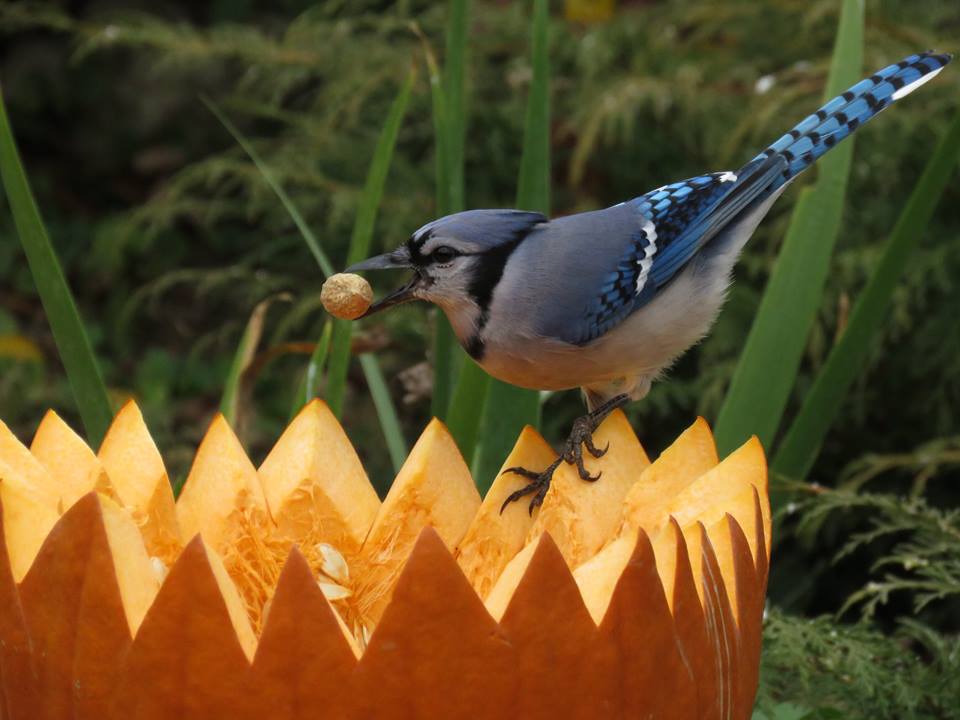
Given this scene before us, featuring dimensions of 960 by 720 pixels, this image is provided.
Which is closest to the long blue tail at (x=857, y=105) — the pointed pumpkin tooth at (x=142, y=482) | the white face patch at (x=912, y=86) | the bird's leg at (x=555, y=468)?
the white face patch at (x=912, y=86)

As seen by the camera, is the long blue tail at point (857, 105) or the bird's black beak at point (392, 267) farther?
the long blue tail at point (857, 105)

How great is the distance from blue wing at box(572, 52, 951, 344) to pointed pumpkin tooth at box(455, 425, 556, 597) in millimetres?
237

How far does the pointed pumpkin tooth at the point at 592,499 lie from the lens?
121cm

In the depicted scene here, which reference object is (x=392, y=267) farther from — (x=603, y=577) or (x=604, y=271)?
(x=603, y=577)

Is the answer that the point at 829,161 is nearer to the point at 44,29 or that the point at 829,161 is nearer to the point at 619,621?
the point at 619,621

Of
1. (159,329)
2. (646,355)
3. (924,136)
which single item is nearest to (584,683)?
(646,355)

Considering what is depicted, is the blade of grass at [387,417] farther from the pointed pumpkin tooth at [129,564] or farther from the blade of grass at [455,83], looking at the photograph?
the pointed pumpkin tooth at [129,564]

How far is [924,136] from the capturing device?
2326 millimetres

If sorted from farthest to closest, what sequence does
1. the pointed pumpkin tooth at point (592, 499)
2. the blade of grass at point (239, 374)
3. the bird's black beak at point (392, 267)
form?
1. the blade of grass at point (239, 374)
2. the bird's black beak at point (392, 267)
3. the pointed pumpkin tooth at point (592, 499)

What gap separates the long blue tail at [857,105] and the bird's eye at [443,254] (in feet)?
1.44

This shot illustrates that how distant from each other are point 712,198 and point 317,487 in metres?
0.64

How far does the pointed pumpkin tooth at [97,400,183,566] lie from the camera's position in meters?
1.17

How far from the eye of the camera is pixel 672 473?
3.82 ft

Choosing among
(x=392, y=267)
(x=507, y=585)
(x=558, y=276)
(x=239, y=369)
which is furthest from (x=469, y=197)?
(x=507, y=585)
